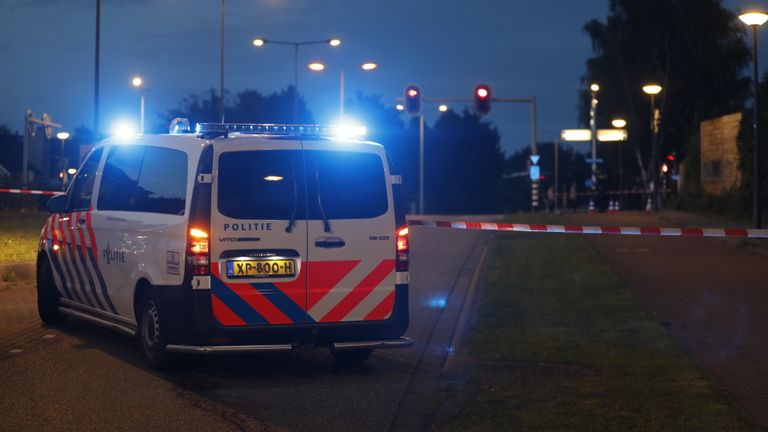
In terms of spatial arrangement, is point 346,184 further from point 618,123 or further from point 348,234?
point 618,123

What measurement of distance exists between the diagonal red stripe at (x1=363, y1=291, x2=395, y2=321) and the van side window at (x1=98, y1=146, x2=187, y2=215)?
1717 mm

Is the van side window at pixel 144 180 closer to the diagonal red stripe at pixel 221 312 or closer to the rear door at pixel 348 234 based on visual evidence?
the diagonal red stripe at pixel 221 312

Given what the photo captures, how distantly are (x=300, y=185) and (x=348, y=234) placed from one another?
1.81ft

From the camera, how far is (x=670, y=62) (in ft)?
219

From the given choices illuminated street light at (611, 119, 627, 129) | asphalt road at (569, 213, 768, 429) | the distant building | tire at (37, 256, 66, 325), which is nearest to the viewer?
asphalt road at (569, 213, 768, 429)

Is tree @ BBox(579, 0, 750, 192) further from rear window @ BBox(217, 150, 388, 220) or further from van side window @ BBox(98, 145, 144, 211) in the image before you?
rear window @ BBox(217, 150, 388, 220)

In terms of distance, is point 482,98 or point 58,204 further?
point 482,98

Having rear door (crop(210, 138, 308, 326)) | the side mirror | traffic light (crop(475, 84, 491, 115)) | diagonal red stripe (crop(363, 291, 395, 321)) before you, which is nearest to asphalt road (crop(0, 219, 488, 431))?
diagonal red stripe (crop(363, 291, 395, 321))

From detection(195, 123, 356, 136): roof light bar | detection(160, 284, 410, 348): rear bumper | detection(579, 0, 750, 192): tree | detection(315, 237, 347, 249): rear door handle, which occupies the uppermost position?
detection(579, 0, 750, 192): tree

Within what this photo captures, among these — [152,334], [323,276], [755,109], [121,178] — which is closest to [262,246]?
[323,276]

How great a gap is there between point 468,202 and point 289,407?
9291 cm

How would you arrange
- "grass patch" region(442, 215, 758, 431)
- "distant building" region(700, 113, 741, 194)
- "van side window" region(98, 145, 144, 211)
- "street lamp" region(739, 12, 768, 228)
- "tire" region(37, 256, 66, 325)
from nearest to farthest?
"grass patch" region(442, 215, 758, 431) → "van side window" region(98, 145, 144, 211) → "tire" region(37, 256, 66, 325) → "street lamp" region(739, 12, 768, 228) → "distant building" region(700, 113, 741, 194)

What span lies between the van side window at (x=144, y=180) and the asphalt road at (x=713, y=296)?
14.8 ft

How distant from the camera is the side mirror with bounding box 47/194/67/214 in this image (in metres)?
11.5
